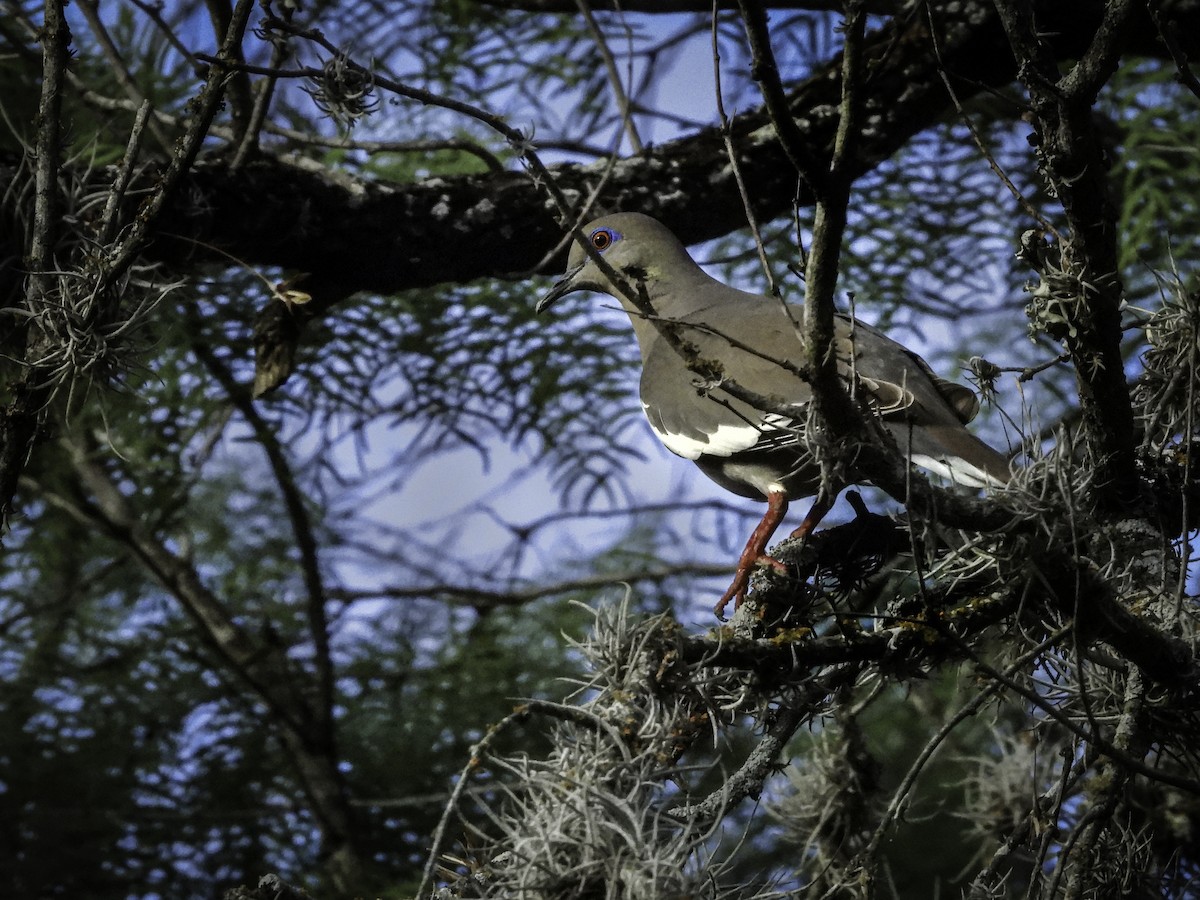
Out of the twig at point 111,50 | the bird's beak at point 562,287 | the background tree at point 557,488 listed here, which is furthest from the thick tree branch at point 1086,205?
the twig at point 111,50

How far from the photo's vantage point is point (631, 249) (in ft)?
11.8

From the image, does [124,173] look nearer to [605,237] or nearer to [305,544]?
[605,237]

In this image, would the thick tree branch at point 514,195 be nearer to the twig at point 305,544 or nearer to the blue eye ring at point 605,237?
the blue eye ring at point 605,237

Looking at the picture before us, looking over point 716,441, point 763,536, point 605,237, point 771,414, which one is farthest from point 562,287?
point 771,414

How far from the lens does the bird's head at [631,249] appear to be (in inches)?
140

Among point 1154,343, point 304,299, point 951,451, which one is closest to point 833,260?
point 951,451

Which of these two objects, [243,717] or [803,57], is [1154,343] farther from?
[243,717]

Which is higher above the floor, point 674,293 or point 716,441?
point 674,293

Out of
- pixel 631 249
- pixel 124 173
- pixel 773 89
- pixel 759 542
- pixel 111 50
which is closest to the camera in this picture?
pixel 773 89

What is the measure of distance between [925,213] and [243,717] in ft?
10.6

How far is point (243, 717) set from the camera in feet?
16.0

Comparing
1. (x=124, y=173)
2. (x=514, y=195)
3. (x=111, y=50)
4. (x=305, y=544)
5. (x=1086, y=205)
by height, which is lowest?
(x=1086, y=205)

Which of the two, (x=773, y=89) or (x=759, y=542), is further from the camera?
(x=759, y=542)

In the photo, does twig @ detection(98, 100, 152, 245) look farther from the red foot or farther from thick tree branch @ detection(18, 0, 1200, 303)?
the red foot
